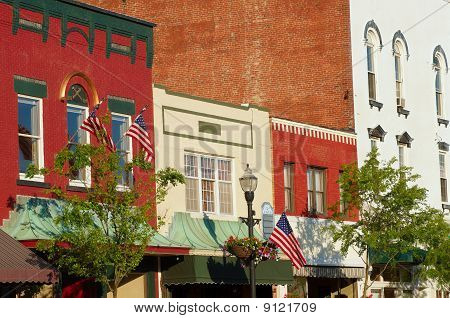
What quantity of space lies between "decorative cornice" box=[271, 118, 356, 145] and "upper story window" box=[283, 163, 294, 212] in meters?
1.16

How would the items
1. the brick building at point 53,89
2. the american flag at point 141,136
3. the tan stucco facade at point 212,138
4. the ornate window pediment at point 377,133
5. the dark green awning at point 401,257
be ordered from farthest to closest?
the ornate window pediment at point 377,133, the dark green awning at point 401,257, the tan stucco facade at point 212,138, the american flag at point 141,136, the brick building at point 53,89

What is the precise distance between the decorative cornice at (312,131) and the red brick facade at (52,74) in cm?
613

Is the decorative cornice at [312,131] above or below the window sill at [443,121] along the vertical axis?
below

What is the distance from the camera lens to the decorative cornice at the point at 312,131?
1484 inches

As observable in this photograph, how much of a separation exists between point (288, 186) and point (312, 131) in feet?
7.25

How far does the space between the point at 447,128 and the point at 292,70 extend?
8.16 metres

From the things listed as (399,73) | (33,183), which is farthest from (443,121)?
(33,183)

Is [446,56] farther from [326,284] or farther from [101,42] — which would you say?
[101,42]

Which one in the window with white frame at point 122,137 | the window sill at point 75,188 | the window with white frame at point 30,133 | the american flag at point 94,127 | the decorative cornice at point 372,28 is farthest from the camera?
the decorative cornice at point 372,28

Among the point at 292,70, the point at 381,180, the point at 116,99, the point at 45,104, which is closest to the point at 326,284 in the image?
the point at 381,180

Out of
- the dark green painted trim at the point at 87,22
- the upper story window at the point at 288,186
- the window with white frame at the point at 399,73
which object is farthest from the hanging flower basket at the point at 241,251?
the window with white frame at the point at 399,73

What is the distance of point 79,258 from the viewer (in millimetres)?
26203

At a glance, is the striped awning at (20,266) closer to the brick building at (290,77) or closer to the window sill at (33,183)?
the window sill at (33,183)

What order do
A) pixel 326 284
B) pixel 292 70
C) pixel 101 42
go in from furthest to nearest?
1. pixel 292 70
2. pixel 326 284
3. pixel 101 42
